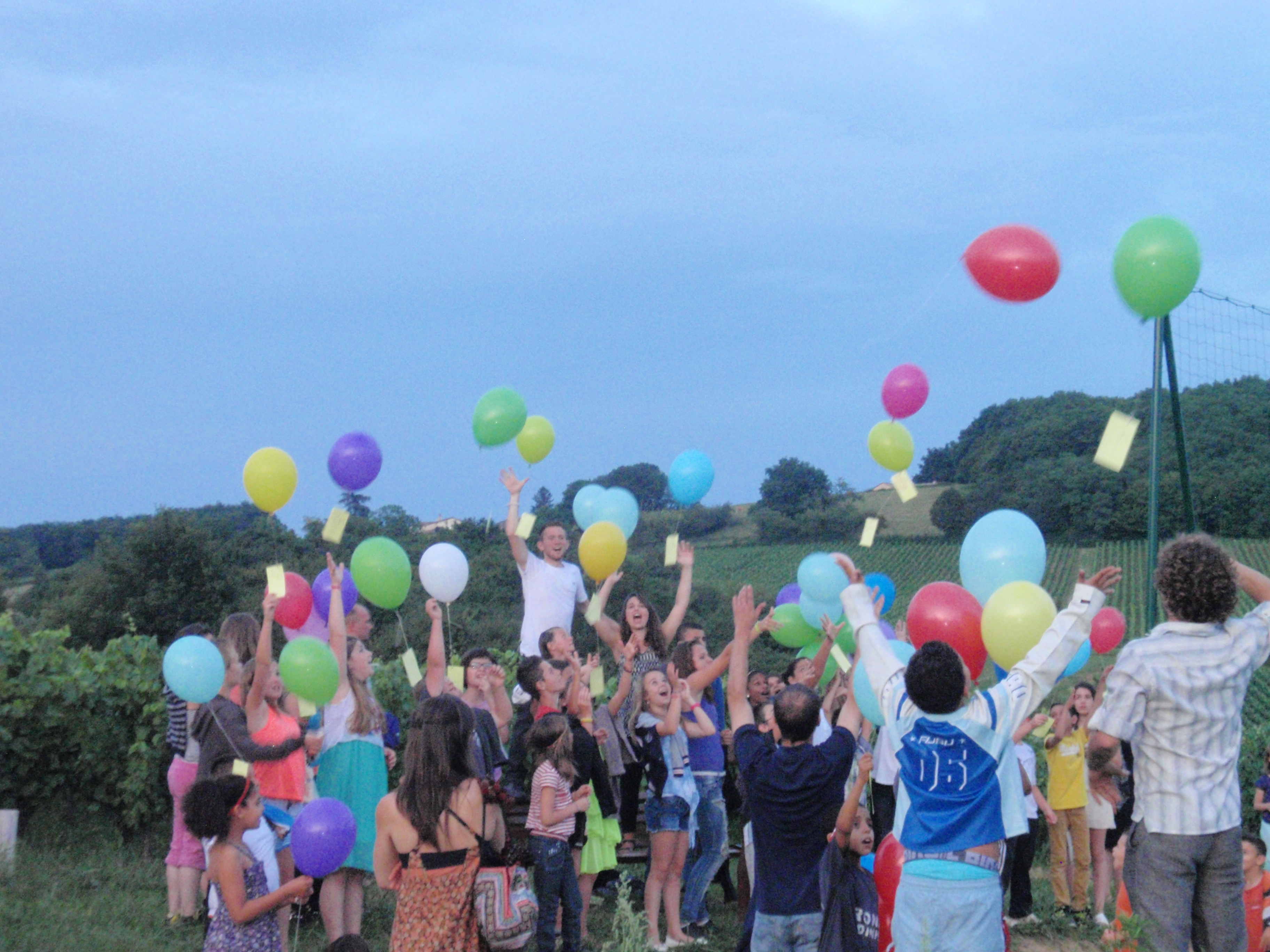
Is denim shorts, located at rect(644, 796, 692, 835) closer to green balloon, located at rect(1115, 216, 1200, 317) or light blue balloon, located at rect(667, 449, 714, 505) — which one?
light blue balloon, located at rect(667, 449, 714, 505)

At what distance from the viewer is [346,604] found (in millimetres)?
5656

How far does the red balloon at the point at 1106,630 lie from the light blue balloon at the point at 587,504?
2.75m

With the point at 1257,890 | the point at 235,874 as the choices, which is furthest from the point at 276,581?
the point at 1257,890

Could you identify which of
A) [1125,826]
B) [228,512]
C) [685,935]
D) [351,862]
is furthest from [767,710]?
[228,512]

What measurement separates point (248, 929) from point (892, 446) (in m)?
3.81

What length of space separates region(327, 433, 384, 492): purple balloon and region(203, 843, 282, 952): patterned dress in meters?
2.62

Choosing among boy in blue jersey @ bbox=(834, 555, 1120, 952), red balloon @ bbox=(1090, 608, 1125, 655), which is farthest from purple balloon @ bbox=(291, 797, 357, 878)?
red balloon @ bbox=(1090, 608, 1125, 655)

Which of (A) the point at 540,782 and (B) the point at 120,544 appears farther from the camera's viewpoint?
(B) the point at 120,544

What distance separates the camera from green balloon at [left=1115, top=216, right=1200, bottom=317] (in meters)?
4.14

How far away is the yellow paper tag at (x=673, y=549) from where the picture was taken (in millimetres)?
5785

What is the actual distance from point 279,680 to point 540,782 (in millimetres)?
1305

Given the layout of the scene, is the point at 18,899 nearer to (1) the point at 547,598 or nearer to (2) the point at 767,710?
(1) the point at 547,598

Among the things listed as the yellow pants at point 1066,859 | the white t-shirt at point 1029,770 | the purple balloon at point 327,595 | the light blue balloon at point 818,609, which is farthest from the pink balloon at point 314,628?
the yellow pants at point 1066,859

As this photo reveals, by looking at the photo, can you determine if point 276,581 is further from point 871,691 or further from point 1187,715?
point 1187,715
